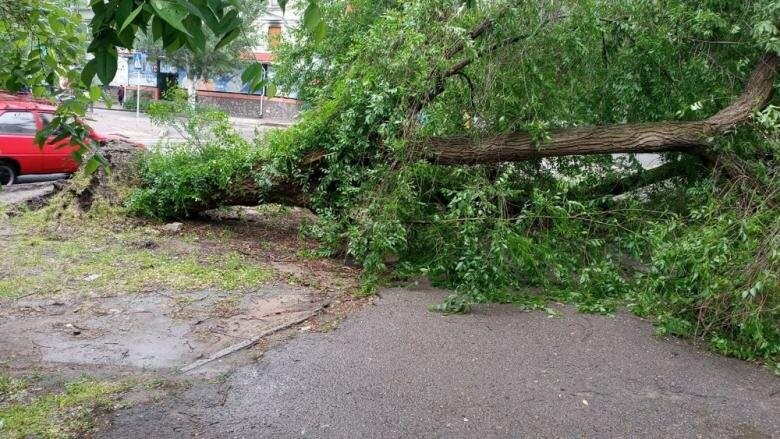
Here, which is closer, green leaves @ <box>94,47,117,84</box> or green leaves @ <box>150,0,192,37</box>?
green leaves @ <box>150,0,192,37</box>

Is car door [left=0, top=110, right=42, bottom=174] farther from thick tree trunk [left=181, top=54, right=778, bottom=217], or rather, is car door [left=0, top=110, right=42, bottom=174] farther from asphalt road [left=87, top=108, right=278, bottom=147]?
thick tree trunk [left=181, top=54, right=778, bottom=217]

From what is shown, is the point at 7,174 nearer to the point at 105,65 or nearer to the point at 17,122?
the point at 17,122

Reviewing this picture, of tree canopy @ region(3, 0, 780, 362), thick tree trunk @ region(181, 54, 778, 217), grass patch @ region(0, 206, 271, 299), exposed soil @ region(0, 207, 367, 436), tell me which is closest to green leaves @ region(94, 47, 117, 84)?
exposed soil @ region(0, 207, 367, 436)

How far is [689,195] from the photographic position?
23.1 feet

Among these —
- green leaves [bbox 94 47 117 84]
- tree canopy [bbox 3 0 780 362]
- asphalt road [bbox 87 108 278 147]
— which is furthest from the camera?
asphalt road [bbox 87 108 278 147]

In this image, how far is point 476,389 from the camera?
Answer: 4551 millimetres

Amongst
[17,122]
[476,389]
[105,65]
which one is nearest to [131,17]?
[105,65]

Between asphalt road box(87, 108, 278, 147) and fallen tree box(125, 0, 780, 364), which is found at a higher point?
fallen tree box(125, 0, 780, 364)

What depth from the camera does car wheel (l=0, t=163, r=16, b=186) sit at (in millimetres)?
12539

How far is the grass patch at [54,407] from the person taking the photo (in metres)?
3.76

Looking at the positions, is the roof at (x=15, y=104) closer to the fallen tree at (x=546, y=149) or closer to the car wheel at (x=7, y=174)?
the car wheel at (x=7, y=174)

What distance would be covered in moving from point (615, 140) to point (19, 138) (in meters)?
10.8

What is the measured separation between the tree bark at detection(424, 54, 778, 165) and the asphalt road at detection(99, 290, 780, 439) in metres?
2.11

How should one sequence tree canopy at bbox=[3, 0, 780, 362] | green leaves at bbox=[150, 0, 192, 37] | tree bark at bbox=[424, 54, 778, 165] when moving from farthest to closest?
1. tree bark at bbox=[424, 54, 778, 165]
2. tree canopy at bbox=[3, 0, 780, 362]
3. green leaves at bbox=[150, 0, 192, 37]
